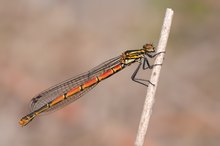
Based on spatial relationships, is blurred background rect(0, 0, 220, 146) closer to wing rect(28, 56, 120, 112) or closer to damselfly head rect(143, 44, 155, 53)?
wing rect(28, 56, 120, 112)

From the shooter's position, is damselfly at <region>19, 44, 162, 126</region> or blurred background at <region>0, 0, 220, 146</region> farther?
blurred background at <region>0, 0, 220, 146</region>

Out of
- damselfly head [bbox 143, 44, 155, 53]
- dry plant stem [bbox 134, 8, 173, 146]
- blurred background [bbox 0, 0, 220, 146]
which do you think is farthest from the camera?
blurred background [bbox 0, 0, 220, 146]

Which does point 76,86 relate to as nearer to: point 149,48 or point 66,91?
point 66,91

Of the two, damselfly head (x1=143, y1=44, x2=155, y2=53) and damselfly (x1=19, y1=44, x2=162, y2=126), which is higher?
damselfly head (x1=143, y1=44, x2=155, y2=53)

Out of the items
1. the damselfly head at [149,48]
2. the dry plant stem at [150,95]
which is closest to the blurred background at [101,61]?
the damselfly head at [149,48]

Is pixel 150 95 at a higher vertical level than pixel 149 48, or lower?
lower

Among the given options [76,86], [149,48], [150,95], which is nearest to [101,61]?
[76,86]

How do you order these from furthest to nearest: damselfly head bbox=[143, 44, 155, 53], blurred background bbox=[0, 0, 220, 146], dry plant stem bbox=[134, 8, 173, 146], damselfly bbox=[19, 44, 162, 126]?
blurred background bbox=[0, 0, 220, 146] → damselfly bbox=[19, 44, 162, 126] → damselfly head bbox=[143, 44, 155, 53] → dry plant stem bbox=[134, 8, 173, 146]

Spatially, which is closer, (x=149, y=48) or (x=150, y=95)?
(x=150, y=95)

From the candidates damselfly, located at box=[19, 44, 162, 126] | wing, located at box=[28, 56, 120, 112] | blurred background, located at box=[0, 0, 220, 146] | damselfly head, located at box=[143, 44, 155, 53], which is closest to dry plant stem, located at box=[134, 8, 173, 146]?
damselfly head, located at box=[143, 44, 155, 53]
